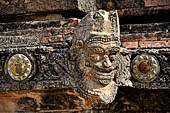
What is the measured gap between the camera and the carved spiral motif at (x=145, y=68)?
17.0 feet

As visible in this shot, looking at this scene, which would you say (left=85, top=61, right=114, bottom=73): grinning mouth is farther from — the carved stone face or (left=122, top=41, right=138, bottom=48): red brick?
(left=122, top=41, right=138, bottom=48): red brick

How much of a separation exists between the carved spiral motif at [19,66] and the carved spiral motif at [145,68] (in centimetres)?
118

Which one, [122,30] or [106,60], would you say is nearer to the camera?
[106,60]

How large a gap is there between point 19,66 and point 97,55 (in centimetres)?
95

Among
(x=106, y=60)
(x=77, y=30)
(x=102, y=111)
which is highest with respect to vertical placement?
(x=77, y=30)

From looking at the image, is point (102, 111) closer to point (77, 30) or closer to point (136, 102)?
point (136, 102)

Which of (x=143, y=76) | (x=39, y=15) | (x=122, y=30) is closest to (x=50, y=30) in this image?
(x=39, y=15)

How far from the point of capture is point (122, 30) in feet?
18.6

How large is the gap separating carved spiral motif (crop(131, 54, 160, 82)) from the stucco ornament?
0.22 m

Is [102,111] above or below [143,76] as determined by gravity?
below

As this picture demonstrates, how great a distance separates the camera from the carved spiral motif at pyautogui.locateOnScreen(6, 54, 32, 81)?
210 inches

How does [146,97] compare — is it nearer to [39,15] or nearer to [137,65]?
[137,65]

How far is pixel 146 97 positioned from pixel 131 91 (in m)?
0.19

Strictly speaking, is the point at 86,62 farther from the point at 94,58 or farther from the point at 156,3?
the point at 156,3
